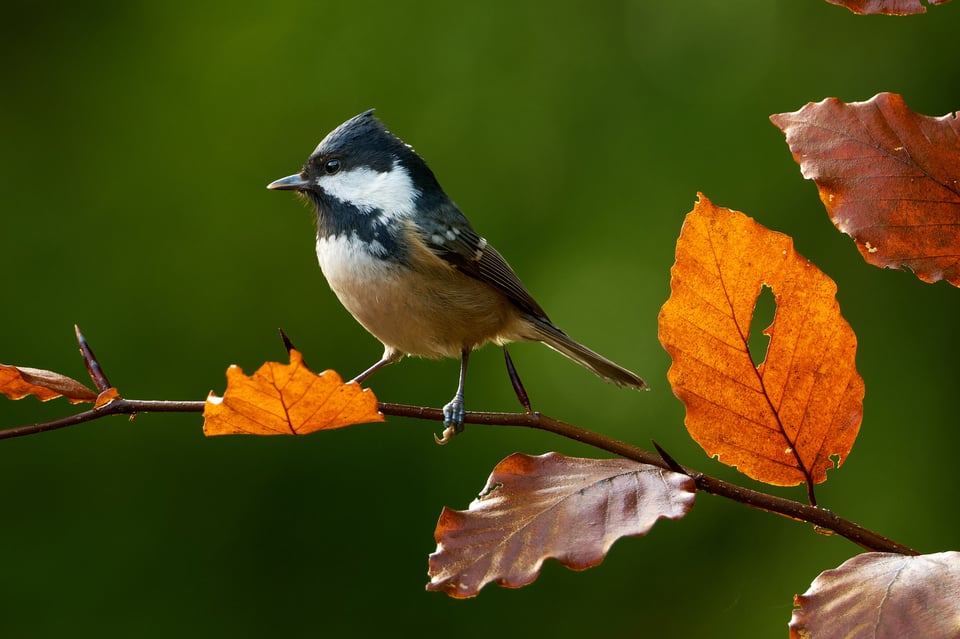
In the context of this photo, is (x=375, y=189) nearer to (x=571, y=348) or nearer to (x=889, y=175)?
(x=571, y=348)

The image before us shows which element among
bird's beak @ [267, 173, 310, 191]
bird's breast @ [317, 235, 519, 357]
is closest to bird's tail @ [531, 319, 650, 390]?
bird's breast @ [317, 235, 519, 357]

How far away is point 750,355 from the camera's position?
623mm

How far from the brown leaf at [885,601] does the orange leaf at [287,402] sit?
0.85 ft

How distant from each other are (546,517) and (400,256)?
1.08 m

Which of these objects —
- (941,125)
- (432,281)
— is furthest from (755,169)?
(941,125)

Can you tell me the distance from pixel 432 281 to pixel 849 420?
1064 millimetres

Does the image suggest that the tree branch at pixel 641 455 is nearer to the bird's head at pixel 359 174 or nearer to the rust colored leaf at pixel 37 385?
the rust colored leaf at pixel 37 385

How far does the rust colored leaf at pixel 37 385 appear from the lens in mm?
693

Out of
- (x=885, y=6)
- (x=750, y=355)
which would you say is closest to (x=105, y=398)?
(x=750, y=355)

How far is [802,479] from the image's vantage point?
64 centimetres

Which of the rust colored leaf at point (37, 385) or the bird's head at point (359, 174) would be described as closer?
the rust colored leaf at point (37, 385)

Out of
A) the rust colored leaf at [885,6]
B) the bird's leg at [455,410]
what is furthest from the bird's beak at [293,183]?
the rust colored leaf at [885,6]

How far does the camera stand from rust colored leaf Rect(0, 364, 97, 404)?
693 millimetres

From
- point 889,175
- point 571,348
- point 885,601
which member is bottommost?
point 571,348
